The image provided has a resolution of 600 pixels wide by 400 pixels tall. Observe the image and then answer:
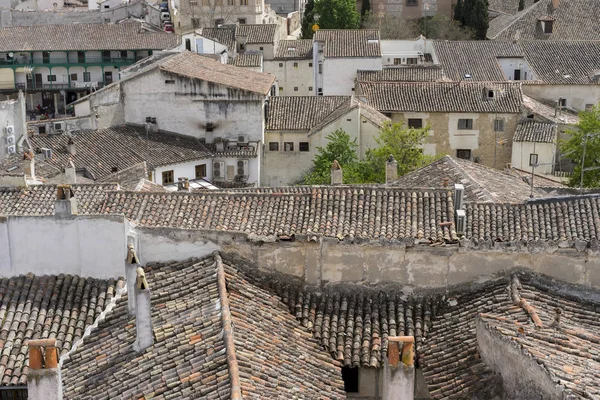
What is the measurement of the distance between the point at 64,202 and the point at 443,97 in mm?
32633

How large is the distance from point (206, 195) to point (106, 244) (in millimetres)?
3276

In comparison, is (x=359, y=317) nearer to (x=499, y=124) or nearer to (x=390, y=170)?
(x=390, y=170)

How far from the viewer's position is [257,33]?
67.1 m

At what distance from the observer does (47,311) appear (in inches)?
890

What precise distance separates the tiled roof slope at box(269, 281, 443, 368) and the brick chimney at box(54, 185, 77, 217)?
5.06 m

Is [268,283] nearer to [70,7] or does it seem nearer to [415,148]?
[415,148]

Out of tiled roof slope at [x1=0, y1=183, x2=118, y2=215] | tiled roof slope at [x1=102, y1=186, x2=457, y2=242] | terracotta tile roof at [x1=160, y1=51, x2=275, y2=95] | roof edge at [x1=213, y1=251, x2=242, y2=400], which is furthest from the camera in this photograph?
terracotta tile roof at [x1=160, y1=51, x2=275, y2=95]

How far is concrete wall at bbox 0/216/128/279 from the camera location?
23062 mm

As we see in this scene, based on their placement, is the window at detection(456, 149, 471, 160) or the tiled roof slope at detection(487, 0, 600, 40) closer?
the window at detection(456, 149, 471, 160)

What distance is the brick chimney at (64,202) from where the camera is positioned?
22953 mm

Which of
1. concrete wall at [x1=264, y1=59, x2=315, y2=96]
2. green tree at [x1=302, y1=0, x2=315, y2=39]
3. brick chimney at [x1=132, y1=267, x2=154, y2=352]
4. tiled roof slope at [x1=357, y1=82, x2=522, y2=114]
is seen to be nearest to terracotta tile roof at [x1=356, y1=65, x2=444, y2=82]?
tiled roof slope at [x1=357, y1=82, x2=522, y2=114]

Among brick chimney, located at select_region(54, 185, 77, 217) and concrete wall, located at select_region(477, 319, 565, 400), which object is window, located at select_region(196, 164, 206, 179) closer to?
brick chimney, located at select_region(54, 185, 77, 217)

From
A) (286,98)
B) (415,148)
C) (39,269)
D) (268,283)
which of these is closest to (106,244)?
(39,269)

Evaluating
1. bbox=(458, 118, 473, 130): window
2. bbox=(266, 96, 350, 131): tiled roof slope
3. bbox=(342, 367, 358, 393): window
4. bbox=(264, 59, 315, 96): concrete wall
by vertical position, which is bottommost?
bbox=(342, 367, 358, 393): window
